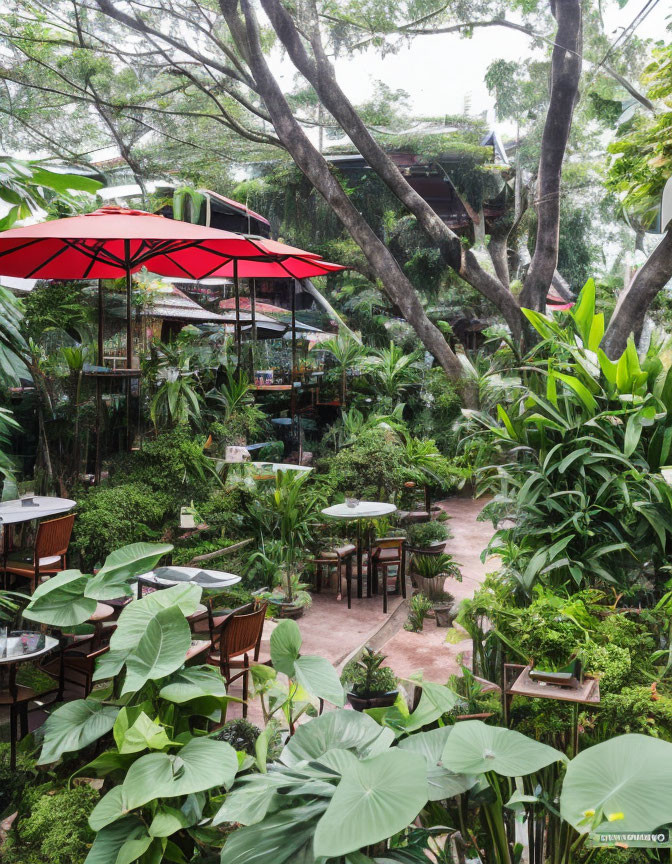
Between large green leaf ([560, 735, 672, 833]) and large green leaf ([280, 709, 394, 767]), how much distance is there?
581mm

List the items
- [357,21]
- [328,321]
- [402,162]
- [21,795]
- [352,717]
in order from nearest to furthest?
[352,717] → [21,795] → [357,21] → [402,162] → [328,321]

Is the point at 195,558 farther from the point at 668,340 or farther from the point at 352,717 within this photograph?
the point at 668,340

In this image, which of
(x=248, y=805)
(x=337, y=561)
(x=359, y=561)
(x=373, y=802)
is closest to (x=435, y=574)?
(x=359, y=561)

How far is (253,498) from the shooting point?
5.81 m

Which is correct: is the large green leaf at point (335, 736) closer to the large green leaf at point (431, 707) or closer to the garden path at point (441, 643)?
the large green leaf at point (431, 707)

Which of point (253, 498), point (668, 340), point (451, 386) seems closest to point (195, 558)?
point (253, 498)

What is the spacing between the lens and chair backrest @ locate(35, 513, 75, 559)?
13.4 ft

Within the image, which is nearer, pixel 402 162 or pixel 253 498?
pixel 253 498

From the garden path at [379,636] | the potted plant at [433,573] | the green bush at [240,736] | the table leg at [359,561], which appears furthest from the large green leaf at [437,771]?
the table leg at [359,561]

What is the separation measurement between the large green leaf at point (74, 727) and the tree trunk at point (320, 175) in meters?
7.83

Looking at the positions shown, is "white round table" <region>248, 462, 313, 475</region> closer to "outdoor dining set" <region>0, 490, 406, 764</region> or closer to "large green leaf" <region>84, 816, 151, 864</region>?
"outdoor dining set" <region>0, 490, 406, 764</region>

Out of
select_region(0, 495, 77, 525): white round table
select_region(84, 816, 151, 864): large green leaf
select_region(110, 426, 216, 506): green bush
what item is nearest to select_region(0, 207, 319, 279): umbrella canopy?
select_region(110, 426, 216, 506): green bush

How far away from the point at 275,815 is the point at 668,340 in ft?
9.82

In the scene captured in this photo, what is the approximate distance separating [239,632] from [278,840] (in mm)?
2027
